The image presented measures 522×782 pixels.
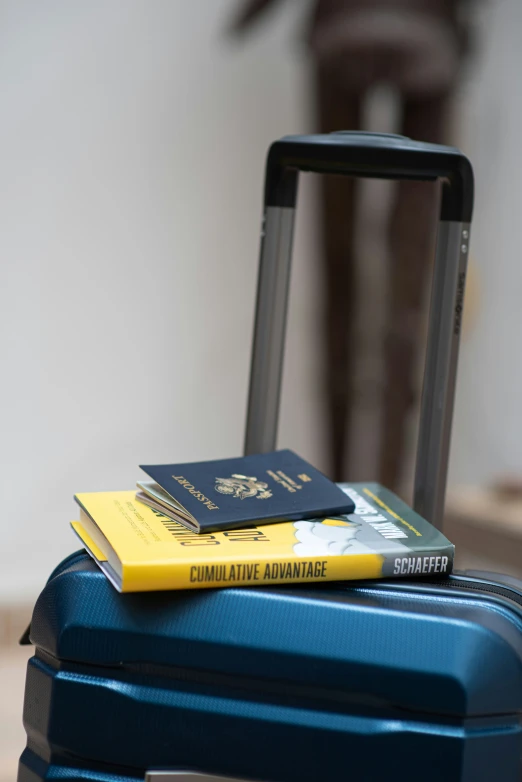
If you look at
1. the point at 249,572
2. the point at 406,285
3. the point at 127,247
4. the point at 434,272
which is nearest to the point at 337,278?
the point at 406,285

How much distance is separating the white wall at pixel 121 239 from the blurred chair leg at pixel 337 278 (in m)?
0.10

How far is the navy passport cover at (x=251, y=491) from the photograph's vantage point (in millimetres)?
476

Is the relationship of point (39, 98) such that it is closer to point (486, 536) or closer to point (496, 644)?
point (486, 536)

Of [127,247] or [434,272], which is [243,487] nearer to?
[434,272]

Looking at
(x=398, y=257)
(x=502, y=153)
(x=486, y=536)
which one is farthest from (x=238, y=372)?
(x=502, y=153)

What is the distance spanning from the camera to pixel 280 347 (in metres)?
0.62

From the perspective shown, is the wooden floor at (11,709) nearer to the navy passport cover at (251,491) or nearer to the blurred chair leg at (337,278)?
the navy passport cover at (251,491)

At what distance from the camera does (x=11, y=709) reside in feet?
2.58

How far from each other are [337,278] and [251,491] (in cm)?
129

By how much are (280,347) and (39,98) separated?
1092mm

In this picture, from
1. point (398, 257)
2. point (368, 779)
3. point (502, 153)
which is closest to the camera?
point (368, 779)

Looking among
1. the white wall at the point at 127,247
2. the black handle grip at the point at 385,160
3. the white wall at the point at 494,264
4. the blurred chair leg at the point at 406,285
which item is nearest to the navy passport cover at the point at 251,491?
the black handle grip at the point at 385,160

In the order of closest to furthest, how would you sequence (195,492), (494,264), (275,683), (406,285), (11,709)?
(275,683) → (195,492) → (11,709) → (406,285) → (494,264)

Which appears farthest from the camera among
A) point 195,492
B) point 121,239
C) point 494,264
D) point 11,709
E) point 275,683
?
point 494,264
